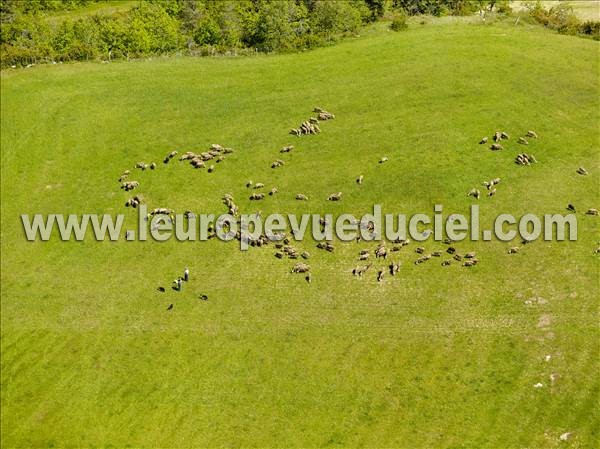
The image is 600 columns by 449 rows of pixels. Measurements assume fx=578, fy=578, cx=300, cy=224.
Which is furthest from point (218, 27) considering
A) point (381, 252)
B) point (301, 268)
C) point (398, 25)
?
point (381, 252)

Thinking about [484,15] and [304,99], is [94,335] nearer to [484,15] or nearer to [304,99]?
[304,99]

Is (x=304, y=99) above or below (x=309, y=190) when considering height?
above

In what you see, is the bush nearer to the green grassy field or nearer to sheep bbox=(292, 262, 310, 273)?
the green grassy field

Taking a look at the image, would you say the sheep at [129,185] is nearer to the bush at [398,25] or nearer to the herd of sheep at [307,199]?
the herd of sheep at [307,199]

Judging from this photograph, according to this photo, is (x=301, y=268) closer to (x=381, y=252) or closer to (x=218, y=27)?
(x=381, y=252)

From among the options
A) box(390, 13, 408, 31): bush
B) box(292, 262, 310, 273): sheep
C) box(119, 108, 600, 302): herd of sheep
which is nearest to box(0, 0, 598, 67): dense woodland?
box(390, 13, 408, 31): bush

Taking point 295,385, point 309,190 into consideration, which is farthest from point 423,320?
point 309,190
